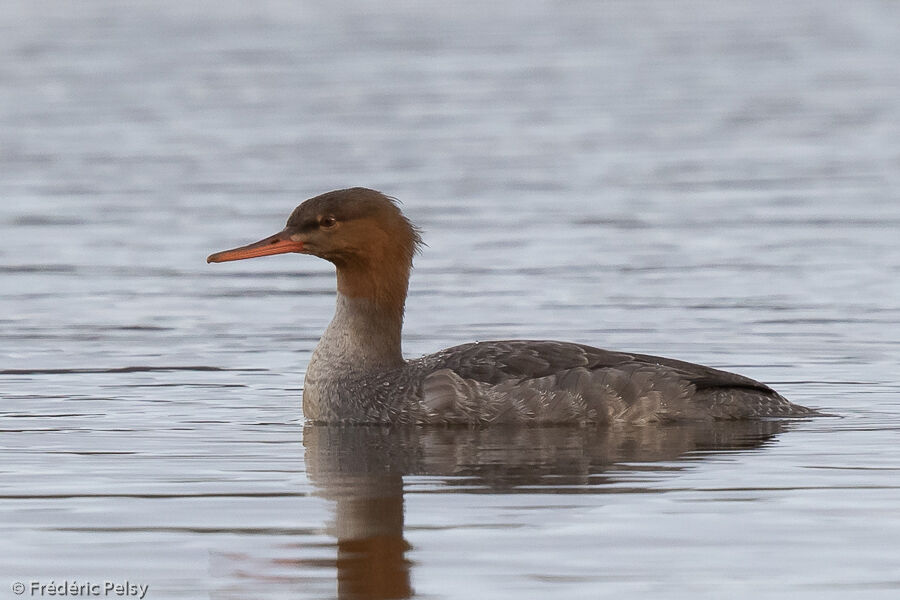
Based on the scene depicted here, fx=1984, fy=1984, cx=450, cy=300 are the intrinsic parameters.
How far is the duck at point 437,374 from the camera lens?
11492mm

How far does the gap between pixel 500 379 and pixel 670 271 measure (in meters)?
→ 5.32

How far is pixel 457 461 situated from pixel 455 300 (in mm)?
5134

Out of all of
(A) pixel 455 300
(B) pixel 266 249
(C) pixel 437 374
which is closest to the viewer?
(C) pixel 437 374

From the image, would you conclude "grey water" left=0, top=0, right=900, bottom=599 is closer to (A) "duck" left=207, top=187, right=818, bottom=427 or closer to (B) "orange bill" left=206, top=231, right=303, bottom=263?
(A) "duck" left=207, top=187, right=818, bottom=427

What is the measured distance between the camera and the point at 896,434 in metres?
10.9

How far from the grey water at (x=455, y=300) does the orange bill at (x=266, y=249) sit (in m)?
0.94

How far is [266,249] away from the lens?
11.8 metres

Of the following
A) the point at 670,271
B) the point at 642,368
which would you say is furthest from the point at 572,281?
the point at 642,368

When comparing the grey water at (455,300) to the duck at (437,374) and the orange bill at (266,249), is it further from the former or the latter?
the orange bill at (266,249)

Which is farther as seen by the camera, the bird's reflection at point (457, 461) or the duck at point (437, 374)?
the duck at point (437, 374)

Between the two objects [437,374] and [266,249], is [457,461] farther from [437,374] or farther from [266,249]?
[266,249]

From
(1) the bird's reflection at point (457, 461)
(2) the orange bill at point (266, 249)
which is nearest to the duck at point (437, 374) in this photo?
(2) the orange bill at point (266, 249)

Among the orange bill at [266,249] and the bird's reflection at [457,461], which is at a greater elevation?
the orange bill at [266,249]

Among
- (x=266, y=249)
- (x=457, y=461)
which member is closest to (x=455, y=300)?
(x=266, y=249)
